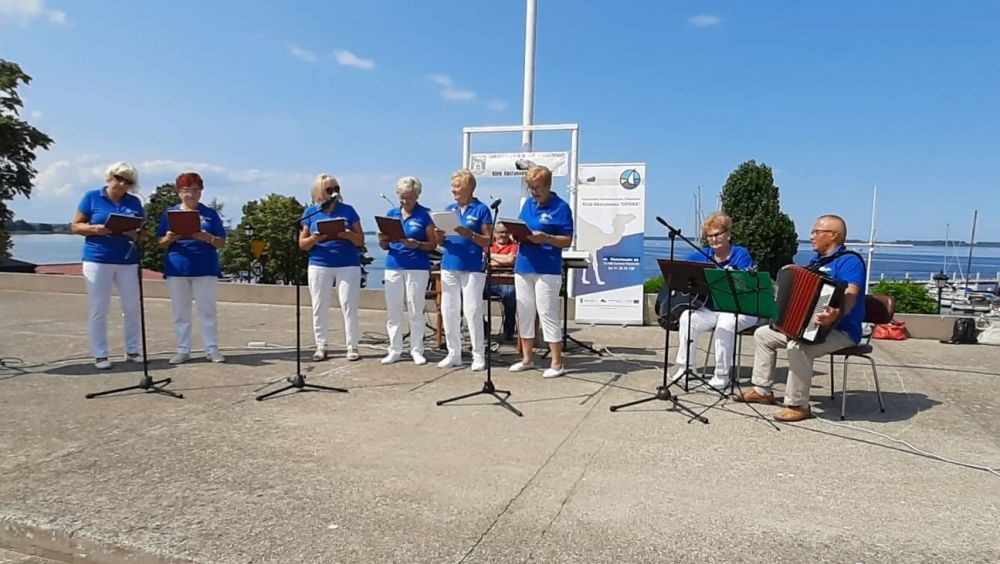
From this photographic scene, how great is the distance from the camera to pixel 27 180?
28625 millimetres

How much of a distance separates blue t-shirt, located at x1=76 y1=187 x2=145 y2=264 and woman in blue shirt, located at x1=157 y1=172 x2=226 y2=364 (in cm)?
29

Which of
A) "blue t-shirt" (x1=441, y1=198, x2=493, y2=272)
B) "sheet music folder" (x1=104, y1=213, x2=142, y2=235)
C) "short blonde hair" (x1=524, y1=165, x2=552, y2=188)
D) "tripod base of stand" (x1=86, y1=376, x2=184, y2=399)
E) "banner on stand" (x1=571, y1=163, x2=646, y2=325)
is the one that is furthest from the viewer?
"banner on stand" (x1=571, y1=163, x2=646, y2=325)

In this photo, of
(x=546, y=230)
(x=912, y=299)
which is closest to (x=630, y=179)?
(x=546, y=230)

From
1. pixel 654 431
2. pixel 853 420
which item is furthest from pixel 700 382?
pixel 654 431

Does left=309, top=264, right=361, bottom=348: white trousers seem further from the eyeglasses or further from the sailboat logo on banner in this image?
the sailboat logo on banner

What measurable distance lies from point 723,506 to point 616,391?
92.5 inches

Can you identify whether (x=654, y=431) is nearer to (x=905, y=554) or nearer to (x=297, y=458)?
(x=905, y=554)

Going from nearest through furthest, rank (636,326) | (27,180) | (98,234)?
(98,234) → (636,326) → (27,180)

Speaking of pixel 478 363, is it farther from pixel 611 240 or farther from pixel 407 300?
pixel 611 240

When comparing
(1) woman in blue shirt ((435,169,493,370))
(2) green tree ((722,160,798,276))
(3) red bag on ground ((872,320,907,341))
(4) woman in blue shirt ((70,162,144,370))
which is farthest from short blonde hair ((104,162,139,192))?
(2) green tree ((722,160,798,276))

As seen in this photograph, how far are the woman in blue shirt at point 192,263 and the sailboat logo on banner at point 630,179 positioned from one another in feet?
18.8

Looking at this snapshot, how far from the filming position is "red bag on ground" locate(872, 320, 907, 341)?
29.2ft

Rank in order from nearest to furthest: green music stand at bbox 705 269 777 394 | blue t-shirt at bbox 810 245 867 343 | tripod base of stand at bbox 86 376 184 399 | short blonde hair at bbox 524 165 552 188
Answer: blue t-shirt at bbox 810 245 867 343 < green music stand at bbox 705 269 777 394 < tripod base of stand at bbox 86 376 184 399 < short blonde hair at bbox 524 165 552 188

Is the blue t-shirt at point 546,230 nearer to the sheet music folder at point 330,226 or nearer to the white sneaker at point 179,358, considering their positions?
the sheet music folder at point 330,226
